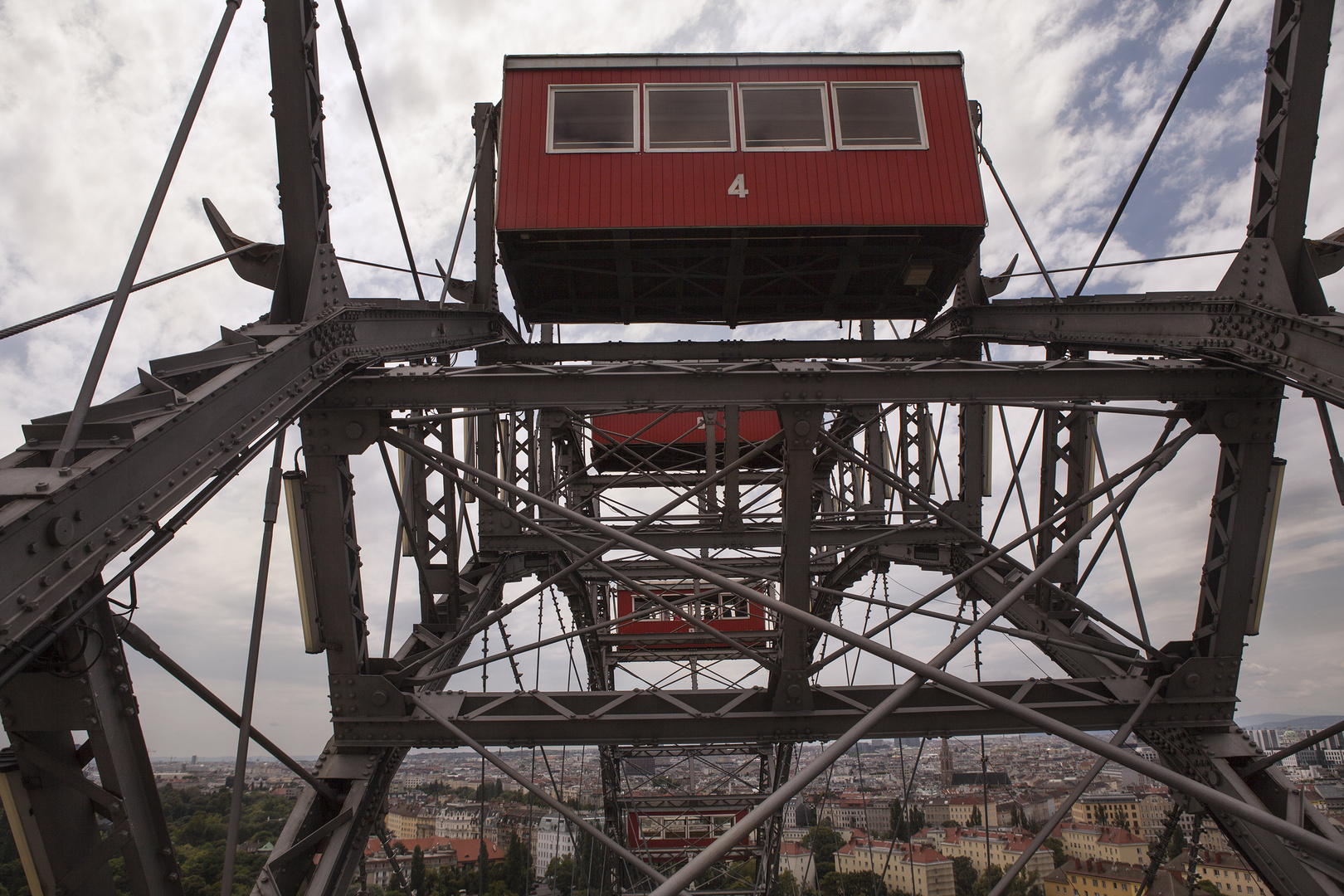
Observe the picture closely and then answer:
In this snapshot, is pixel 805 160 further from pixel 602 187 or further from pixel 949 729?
pixel 949 729

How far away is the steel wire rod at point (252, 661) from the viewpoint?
548 cm

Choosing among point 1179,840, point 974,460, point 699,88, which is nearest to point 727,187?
point 699,88

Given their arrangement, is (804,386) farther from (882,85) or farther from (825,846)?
(825,846)

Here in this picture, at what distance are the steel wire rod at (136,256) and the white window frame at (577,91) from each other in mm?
5794

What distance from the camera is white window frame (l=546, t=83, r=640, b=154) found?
37.2 ft

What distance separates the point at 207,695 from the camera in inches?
233

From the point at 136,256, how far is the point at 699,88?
8539mm

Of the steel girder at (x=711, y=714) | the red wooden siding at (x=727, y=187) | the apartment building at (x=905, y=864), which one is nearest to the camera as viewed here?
the steel girder at (x=711, y=714)

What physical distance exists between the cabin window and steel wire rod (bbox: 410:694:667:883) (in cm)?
846

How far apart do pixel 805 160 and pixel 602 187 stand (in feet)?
9.51

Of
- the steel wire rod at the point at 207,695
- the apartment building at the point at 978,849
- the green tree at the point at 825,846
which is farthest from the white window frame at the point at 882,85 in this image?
the apartment building at the point at 978,849

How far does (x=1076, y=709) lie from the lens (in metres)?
7.92

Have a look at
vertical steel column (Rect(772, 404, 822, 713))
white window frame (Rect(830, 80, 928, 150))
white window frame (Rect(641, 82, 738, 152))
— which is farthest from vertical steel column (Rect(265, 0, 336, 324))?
white window frame (Rect(830, 80, 928, 150))

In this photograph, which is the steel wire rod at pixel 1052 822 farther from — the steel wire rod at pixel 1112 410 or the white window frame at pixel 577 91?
the white window frame at pixel 577 91
